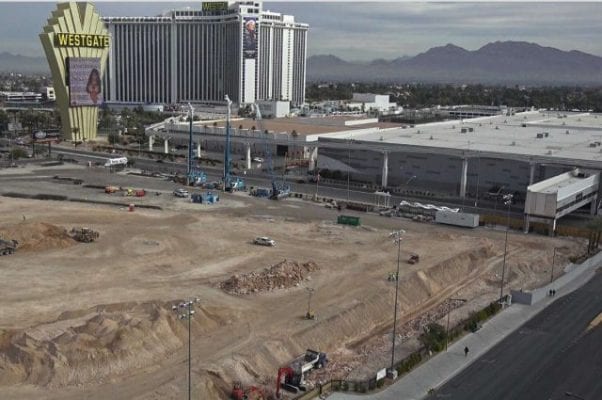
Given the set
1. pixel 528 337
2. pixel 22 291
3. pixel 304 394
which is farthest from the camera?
pixel 22 291

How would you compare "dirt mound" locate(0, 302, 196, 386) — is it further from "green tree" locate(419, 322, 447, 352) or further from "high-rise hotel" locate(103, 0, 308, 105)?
"high-rise hotel" locate(103, 0, 308, 105)

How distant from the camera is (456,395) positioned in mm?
29578

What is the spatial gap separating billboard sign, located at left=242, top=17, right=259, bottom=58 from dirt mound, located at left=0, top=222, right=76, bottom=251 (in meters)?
127

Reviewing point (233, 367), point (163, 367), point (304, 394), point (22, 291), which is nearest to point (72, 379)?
point (163, 367)

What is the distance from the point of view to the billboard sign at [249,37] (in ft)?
563

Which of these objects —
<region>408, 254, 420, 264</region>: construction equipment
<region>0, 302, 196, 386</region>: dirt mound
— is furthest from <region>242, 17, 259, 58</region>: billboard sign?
<region>0, 302, 196, 386</region>: dirt mound

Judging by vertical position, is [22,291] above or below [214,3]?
below

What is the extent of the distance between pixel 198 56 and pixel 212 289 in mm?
147654

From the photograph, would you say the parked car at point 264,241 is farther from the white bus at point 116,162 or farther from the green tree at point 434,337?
the white bus at point 116,162

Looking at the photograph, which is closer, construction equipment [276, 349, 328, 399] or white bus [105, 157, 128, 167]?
construction equipment [276, 349, 328, 399]

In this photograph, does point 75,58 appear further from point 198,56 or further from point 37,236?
point 198,56

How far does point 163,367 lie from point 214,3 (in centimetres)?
16131

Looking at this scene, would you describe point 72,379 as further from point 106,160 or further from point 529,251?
point 106,160

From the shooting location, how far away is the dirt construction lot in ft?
98.2
